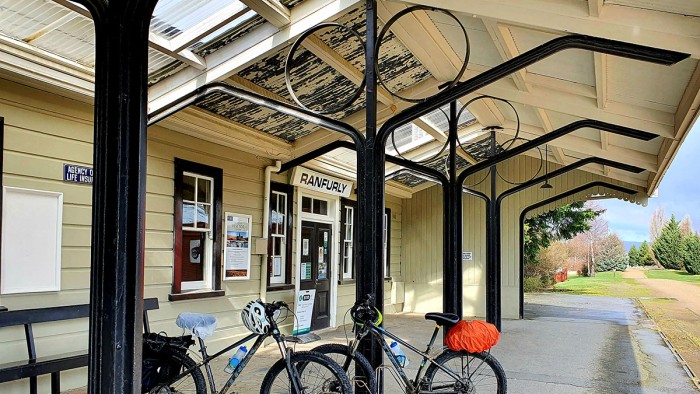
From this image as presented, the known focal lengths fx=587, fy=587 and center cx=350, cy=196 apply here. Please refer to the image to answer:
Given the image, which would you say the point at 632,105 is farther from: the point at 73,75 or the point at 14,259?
the point at 14,259

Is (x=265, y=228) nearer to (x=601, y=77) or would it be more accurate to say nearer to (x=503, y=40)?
(x=503, y=40)

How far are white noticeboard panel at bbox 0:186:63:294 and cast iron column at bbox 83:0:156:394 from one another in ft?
9.73

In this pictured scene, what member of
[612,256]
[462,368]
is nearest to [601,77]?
[462,368]

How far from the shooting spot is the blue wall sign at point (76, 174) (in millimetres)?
5008

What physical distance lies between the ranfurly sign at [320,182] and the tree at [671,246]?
40.6 m

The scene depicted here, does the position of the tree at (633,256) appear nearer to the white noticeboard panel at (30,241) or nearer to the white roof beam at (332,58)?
the white roof beam at (332,58)

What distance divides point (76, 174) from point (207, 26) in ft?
5.70

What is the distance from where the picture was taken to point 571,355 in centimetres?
769

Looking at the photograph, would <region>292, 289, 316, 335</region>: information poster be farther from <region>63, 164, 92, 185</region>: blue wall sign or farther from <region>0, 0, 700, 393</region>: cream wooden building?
<region>63, 164, 92, 185</region>: blue wall sign

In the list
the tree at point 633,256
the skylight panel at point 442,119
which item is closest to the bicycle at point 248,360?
the skylight panel at point 442,119

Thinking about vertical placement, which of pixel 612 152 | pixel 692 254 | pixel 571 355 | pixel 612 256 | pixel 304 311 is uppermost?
pixel 612 152

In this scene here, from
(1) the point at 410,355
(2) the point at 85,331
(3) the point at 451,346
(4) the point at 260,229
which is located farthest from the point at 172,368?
(1) the point at 410,355

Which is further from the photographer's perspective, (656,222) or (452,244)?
(656,222)

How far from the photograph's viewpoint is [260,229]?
760 cm
